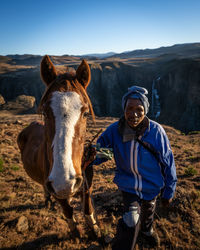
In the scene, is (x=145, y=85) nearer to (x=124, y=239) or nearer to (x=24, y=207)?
(x=24, y=207)

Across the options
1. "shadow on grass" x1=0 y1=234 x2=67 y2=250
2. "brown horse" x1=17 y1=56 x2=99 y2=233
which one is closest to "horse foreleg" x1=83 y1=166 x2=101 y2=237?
"shadow on grass" x1=0 y1=234 x2=67 y2=250

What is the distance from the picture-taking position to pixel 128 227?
192 centimetres

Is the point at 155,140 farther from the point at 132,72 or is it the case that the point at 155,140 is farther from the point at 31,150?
the point at 132,72

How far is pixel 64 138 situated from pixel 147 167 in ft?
4.31

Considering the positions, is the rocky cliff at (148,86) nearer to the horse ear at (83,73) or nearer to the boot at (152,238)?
the boot at (152,238)

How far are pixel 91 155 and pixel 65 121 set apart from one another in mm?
845

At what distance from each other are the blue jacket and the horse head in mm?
797

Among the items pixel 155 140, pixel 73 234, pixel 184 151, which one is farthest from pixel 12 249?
pixel 184 151

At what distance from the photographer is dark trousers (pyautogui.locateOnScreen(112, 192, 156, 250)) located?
6.20 ft

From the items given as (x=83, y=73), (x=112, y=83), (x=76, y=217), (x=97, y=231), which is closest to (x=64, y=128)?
(x=83, y=73)

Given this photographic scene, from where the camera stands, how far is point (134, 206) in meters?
2.06

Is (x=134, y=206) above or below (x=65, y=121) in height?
below

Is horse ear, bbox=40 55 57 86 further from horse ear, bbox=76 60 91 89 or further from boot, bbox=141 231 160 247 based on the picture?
boot, bbox=141 231 160 247

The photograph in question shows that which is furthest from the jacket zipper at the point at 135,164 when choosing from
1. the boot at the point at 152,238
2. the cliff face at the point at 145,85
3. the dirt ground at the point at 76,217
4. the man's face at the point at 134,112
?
the cliff face at the point at 145,85
